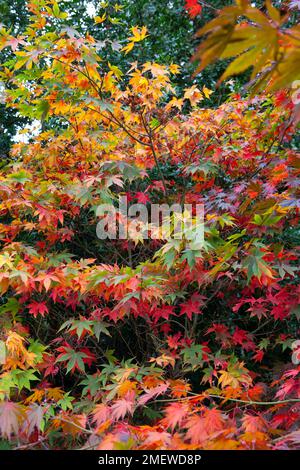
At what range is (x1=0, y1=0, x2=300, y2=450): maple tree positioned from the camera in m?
2.41

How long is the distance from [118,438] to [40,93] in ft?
8.76

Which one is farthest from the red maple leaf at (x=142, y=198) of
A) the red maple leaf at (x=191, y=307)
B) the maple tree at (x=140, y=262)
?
the red maple leaf at (x=191, y=307)

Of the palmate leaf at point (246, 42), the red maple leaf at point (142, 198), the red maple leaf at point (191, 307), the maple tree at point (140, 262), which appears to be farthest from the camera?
the red maple leaf at point (142, 198)

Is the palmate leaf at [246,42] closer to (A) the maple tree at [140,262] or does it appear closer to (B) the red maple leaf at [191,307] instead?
(A) the maple tree at [140,262]

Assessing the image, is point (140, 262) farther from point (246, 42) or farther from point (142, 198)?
point (246, 42)

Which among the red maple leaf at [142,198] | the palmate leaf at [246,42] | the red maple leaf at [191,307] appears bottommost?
the red maple leaf at [191,307]

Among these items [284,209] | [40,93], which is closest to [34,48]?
[40,93]

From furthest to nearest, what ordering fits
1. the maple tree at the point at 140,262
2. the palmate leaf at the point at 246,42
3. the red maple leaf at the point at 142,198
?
the red maple leaf at the point at 142,198
the maple tree at the point at 140,262
the palmate leaf at the point at 246,42

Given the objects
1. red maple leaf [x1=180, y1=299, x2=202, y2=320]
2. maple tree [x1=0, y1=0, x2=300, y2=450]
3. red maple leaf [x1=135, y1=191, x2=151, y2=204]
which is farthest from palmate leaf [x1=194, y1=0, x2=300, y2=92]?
red maple leaf [x1=135, y1=191, x2=151, y2=204]

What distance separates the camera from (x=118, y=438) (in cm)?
135

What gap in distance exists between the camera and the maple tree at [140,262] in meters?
2.41

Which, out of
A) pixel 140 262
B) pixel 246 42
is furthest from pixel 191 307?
pixel 246 42

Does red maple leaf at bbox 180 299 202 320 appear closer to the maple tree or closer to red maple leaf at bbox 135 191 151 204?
the maple tree

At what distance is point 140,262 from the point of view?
10.2ft
